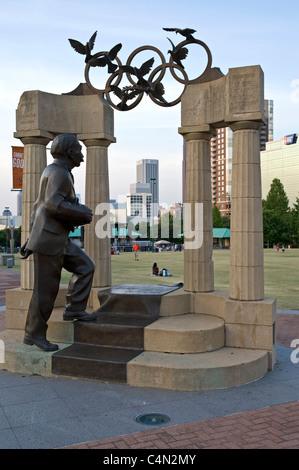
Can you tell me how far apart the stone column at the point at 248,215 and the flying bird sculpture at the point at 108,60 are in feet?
11.6

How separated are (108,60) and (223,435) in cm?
854

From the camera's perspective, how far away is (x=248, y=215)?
884cm

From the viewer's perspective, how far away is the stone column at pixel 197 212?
401 inches

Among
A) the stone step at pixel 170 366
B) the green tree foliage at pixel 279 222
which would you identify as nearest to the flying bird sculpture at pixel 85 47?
the stone step at pixel 170 366

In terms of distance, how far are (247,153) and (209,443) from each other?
220 inches

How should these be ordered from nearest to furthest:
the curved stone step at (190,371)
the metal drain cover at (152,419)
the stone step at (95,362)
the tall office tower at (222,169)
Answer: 1. the metal drain cover at (152,419)
2. the curved stone step at (190,371)
3. the stone step at (95,362)
4. the tall office tower at (222,169)

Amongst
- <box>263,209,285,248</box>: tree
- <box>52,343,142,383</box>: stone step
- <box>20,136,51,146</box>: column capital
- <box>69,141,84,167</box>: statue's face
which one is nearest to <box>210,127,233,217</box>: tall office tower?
<box>263,209,285,248</box>: tree

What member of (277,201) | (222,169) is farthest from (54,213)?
(222,169)

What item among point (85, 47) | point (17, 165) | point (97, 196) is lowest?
point (97, 196)

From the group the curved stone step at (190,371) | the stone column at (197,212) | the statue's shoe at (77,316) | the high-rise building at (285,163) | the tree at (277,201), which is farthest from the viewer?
the high-rise building at (285,163)

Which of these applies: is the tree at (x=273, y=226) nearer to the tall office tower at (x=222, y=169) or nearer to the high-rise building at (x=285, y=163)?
the high-rise building at (x=285, y=163)

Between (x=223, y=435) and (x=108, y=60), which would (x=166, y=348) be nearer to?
(x=223, y=435)

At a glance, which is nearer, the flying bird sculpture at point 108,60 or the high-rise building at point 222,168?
the flying bird sculpture at point 108,60

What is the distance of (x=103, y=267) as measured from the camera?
11.2 metres
